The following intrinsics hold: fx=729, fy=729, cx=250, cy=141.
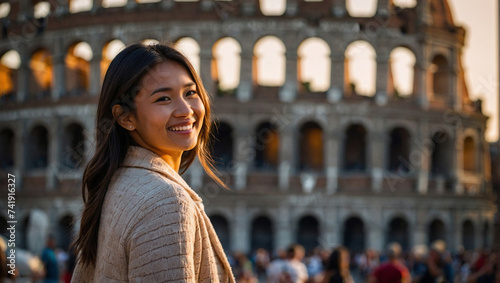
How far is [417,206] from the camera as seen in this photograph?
109 ft

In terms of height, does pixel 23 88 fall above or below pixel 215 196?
above

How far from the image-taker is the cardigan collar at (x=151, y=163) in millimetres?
1981

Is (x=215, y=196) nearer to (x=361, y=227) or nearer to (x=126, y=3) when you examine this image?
(x=361, y=227)

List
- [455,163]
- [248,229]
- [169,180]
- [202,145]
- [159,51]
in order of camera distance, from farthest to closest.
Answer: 1. [455,163]
2. [248,229]
3. [202,145]
4. [159,51]
5. [169,180]

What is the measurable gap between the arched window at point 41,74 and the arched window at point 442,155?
62.9ft

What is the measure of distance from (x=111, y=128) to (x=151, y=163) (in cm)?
20

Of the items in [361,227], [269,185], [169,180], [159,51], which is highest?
[159,51]

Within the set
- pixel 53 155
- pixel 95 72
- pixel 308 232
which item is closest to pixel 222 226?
pixel 308 232

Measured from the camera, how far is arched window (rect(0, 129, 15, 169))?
37375mm

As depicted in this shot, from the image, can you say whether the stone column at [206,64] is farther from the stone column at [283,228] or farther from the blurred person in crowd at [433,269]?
the blurred person in crowd at [433,269]

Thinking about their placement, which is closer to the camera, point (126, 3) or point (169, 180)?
point (169, 180)

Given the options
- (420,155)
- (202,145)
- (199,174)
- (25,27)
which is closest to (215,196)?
(199,174)

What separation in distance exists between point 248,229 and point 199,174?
330 cm

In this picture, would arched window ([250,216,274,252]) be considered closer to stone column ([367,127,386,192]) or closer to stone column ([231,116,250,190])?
stone column ([231,116,250,190])
